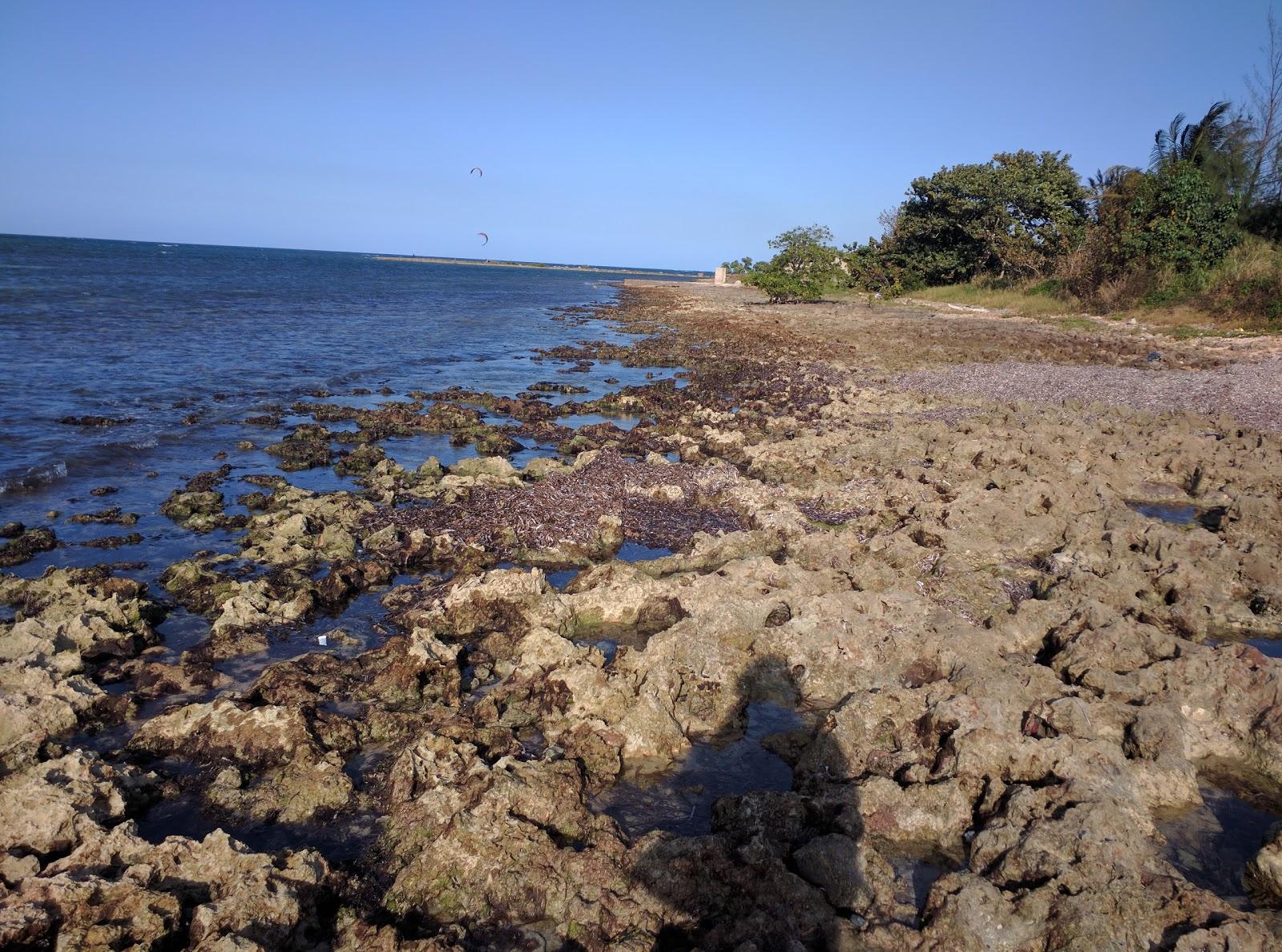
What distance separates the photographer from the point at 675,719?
21.0 feet

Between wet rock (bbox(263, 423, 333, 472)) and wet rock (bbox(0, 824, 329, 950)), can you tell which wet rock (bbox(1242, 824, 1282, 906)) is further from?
wet rock (bbox(263, 423, 333, 472))


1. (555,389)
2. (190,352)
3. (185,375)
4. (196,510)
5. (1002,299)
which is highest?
(1002,299)

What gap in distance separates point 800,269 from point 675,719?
5564 centimetres

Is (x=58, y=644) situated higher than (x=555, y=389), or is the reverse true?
(x=555, y=389)

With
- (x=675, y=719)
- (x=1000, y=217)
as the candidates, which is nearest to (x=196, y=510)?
(x=675, y=719)

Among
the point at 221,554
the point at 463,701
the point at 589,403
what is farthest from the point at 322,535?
the point at 589,403

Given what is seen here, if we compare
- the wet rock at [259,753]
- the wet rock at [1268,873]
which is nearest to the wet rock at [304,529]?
the wet rock at [259,753]

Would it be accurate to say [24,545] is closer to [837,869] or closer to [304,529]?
[304,529]

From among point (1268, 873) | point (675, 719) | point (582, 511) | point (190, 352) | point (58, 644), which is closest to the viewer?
point (1268, 873)

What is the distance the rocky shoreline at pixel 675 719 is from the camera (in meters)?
4.20

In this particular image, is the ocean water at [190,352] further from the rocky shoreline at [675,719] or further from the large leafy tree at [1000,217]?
the large leafy tree at [1000,217]

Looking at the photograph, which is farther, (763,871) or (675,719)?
(675,719)

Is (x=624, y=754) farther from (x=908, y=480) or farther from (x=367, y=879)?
(x=908, y=480)

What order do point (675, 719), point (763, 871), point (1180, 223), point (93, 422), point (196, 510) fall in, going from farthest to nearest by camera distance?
point (1180, 223) < point (93, 422) < point (196, 510) < point (675, 719) < point (763, 871)
